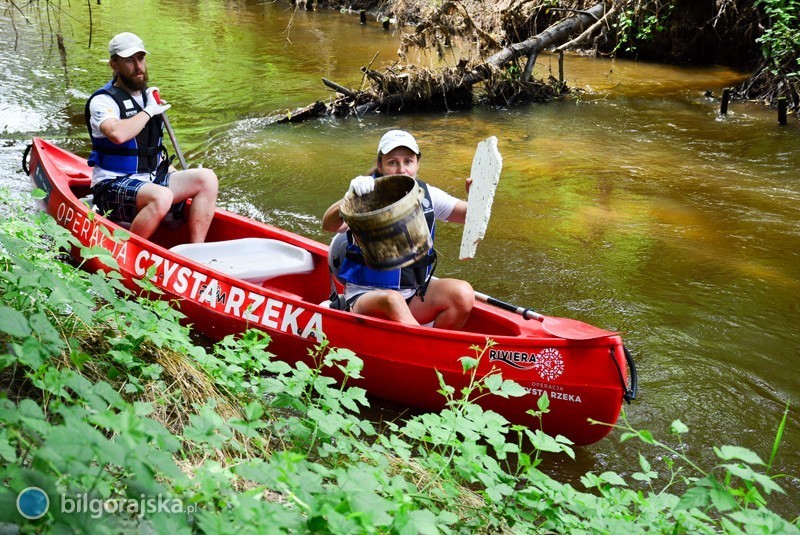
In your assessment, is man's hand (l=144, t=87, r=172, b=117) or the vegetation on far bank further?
the vegetation on far bank

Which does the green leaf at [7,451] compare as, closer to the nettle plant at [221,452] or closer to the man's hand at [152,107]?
the nettle plant at [221,452]

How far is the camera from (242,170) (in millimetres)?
9055

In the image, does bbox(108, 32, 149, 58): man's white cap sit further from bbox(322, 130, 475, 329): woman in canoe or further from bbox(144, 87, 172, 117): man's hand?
bbox(322, 130, 475, 329): woman in canoe

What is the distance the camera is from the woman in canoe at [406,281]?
4.26m

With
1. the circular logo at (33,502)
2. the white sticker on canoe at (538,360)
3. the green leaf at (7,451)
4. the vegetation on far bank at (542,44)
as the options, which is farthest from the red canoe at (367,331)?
the vegetation on far bank at (542,44)

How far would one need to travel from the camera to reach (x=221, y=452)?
2742mm

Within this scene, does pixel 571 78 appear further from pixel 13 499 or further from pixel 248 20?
pixel 13 499

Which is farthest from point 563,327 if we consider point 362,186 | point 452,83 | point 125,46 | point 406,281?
point 452,83

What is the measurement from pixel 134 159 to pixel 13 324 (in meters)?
3.50

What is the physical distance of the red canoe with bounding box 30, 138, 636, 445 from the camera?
4.12m

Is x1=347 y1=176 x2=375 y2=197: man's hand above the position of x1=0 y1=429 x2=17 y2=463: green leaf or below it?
A: above

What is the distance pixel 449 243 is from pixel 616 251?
1509 mm

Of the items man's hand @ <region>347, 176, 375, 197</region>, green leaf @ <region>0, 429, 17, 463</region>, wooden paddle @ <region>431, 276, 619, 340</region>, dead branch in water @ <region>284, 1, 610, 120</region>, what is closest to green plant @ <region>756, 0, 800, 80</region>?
dead branch in water @ <region>284, 1, 610, 120</region>

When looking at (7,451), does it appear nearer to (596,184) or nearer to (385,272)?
(385,272)
